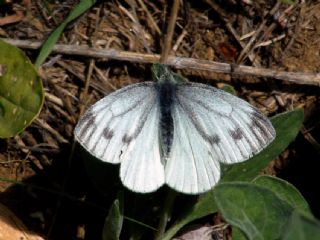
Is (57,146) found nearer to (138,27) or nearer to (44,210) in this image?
(44,210)

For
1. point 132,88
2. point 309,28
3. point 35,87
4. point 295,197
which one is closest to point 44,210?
point 35,87

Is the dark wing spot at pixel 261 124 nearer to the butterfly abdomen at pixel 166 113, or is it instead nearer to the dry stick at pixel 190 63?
the butterfly abdomen at pixel 166 113

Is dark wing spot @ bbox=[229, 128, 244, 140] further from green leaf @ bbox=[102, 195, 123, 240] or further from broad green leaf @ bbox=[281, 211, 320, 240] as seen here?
broad green leaf @ bbox=[281, 211, 320, 240]

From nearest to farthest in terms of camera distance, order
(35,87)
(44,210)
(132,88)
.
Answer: (132,88)
(35,87)
(44,210)

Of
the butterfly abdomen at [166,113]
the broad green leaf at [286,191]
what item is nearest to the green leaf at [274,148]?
the broad green leaf at [286,191]

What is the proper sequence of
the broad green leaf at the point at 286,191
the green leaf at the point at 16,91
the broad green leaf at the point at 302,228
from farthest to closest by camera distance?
the green leaf at the point at 16,91 < the broad green leaf at the point at 286,191 < the broad green leaf at the point at 302,228

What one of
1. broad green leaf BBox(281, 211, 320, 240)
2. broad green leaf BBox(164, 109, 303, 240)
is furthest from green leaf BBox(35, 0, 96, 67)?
broad green leaf BBox(281, 211, 320, 240)

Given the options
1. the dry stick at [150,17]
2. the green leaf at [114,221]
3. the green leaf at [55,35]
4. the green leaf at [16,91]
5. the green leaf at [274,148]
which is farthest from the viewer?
the dry stick at [150,17]
